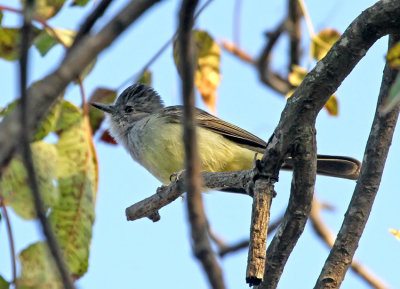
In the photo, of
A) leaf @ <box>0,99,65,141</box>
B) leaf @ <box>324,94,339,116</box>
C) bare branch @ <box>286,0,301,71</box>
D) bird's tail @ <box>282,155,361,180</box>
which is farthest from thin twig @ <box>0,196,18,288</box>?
bare branch @ <box>286,0,301,71</box>

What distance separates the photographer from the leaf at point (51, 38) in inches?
148

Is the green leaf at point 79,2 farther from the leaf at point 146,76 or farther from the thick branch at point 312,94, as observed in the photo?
the thick branch at point 312,94

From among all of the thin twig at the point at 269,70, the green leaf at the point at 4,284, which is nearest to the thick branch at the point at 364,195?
the green leaf at the point at 4,284

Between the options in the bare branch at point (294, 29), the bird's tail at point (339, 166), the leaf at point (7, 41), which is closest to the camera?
the leaf at point (7, 41)

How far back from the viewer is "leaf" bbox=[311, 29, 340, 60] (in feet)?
15.2

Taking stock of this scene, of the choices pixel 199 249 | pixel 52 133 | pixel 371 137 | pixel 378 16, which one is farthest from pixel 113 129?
pixel 199 249

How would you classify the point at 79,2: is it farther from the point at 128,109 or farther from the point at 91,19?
the point at 128,109

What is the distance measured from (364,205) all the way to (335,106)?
0.77 metres

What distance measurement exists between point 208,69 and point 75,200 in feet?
5.35

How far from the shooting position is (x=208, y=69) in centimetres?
467

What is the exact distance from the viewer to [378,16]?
10.0 feet

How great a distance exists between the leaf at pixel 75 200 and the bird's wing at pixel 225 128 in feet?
8.14

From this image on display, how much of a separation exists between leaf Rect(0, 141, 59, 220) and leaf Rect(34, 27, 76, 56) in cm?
75

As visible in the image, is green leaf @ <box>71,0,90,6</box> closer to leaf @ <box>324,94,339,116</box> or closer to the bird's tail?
leaf @ <box>324,94,339,116</box>
